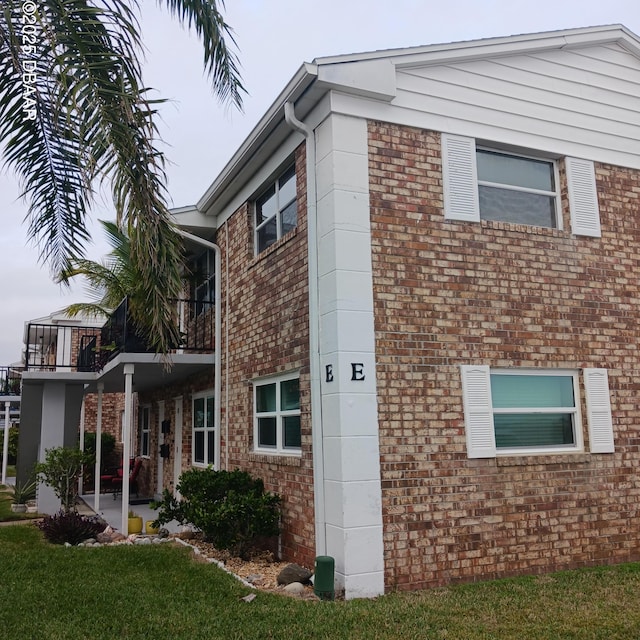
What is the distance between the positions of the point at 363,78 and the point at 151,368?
20.9 ft

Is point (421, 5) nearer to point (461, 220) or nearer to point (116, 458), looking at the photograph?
point (461, 220)

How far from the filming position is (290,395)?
28.8ft

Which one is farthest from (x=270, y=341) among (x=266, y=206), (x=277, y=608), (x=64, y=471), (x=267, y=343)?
(x=64, y=471)

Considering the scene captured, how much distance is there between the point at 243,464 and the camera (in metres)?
9.94

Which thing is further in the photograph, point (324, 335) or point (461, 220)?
point (461, 220)

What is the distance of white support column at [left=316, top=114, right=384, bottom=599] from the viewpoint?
6863 millimetres

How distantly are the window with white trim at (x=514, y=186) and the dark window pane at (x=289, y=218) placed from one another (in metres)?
2.07

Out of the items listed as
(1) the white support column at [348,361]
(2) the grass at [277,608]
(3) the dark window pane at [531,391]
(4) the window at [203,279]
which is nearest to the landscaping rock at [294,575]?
(1) the white support column at [348,361]

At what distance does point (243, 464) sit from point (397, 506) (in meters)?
3.41

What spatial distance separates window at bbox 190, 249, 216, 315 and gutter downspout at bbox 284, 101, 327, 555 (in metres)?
5.28

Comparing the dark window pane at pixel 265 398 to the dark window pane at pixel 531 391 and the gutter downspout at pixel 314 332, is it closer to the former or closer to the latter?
the gutter downspout at pixel 314 332

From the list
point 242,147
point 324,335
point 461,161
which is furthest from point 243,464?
point 461,161

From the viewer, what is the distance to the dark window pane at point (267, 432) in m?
9.29

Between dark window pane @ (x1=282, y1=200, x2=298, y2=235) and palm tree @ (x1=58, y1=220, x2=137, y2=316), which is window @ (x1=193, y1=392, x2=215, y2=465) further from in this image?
dark window pane @ (x1=282, y1=200, x2=298, y2=235)
